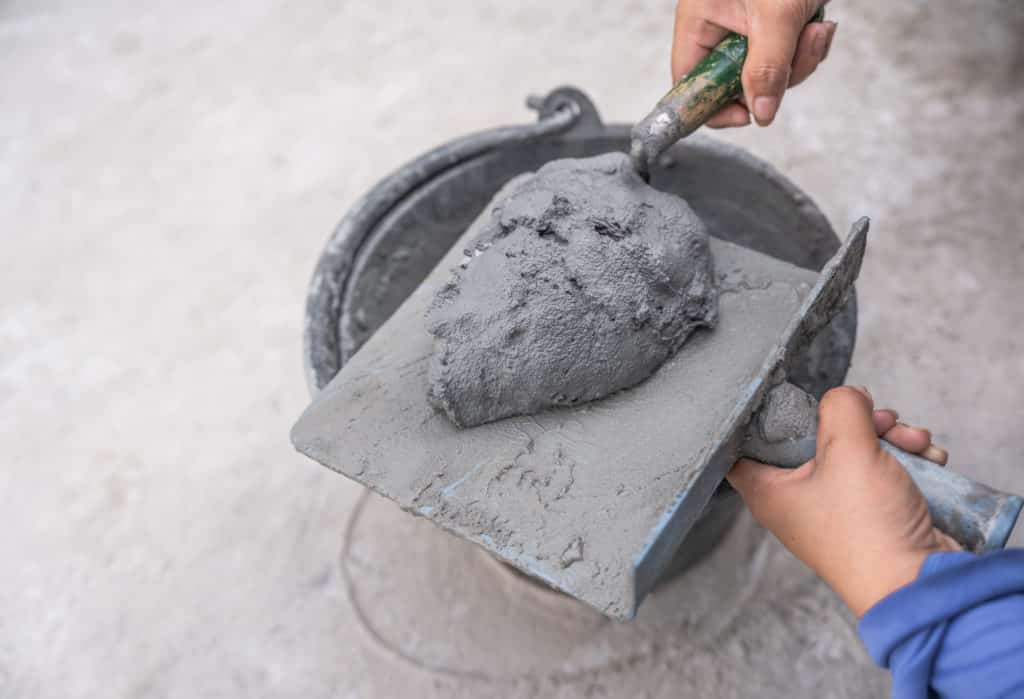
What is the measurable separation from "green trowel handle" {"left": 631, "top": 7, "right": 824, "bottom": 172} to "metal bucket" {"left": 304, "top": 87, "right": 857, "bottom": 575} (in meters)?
0.30

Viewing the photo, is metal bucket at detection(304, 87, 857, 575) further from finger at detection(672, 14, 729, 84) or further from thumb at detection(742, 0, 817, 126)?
thumb at detection(742, 0, 817, 126)

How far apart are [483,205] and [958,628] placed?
1100 mm

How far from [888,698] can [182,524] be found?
1580mm

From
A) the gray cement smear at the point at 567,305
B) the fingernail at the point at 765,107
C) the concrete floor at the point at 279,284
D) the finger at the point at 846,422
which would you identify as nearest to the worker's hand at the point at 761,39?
the fingernail at the point at 765,107

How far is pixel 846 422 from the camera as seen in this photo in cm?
97

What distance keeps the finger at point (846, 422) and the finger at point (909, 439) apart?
1.6 inches

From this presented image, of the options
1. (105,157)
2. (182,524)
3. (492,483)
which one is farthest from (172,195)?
(492,483)

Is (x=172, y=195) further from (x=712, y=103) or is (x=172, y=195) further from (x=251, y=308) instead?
(x=712, y=103)

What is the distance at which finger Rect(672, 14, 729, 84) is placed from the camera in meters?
1.28

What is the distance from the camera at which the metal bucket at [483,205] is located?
4.66 feet

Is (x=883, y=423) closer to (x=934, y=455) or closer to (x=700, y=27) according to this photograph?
(x=934, y=455)

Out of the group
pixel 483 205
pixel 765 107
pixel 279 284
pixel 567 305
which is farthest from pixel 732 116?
pixel 279 284

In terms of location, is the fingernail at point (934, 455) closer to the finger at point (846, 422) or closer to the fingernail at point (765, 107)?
the finger at point (846, 422)

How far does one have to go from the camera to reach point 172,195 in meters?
2.62
